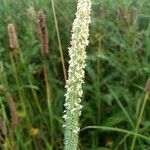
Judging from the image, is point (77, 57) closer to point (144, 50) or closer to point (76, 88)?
point (76, 88)

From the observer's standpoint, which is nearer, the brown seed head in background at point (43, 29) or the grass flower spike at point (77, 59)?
the grass flower spike at point (77, 59)

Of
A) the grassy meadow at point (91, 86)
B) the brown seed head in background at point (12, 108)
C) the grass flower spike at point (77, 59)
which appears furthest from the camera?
the grassy meadow at point (91, 86)

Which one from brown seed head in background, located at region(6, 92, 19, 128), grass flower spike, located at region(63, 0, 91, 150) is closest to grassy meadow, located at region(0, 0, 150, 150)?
brown seed head in background, located at region(6, 92, 19, 128)

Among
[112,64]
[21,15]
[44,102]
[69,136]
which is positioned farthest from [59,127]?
[69,136]

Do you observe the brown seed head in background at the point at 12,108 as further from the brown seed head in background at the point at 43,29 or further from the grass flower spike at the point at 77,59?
the grass flower spike at the point at 77,59

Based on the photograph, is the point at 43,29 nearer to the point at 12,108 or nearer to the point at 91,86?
the point at 12,108

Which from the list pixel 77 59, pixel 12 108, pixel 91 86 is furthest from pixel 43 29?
pixel 77 59

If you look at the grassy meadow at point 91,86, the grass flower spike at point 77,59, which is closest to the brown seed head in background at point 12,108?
the grassy meadow at point 91,86

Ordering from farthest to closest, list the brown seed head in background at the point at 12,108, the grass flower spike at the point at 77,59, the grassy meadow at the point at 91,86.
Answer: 1. the grassy meadow at the point at 91,86
2. the brown seed head in background at the point at 12,108
3. the grass flower spike at the point at 77,59

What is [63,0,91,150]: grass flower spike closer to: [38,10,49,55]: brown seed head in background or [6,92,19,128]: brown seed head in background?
[6,92,19,128]: brown seed head in background
